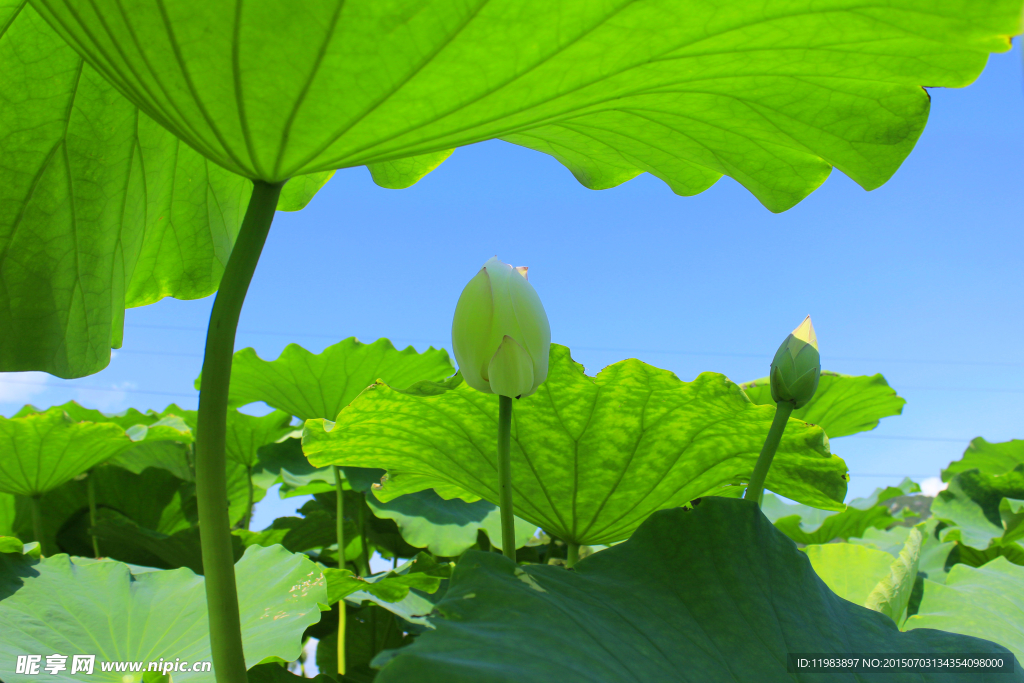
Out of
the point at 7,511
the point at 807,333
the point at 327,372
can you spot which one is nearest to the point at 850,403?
the point at 807,333

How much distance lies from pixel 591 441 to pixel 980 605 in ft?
2.56

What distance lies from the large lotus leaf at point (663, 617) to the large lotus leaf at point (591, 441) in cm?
12

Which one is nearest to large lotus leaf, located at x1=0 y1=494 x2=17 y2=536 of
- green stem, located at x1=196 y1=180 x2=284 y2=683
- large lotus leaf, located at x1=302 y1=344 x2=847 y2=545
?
large lotus leaf, located at x1=302 y1=344 x2=847 y2=545

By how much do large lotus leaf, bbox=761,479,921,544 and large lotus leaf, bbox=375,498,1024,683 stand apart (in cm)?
141

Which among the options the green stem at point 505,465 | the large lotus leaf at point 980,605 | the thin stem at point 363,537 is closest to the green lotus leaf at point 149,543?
the thin stem at point 363,537

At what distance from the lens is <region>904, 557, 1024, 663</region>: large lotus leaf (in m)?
0.96

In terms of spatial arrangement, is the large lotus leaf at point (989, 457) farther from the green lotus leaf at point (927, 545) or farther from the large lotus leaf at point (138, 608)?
the large lotus leaf at point (138, 608)

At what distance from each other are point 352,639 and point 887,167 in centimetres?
176

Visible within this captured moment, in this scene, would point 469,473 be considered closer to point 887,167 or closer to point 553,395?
point 553,395

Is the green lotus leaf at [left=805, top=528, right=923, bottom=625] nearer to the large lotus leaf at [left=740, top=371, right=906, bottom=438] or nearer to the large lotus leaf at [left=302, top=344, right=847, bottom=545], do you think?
the large lotus leaf at [left=740, top=371, right=906, bottom=438]

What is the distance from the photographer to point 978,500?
2111 millimetres

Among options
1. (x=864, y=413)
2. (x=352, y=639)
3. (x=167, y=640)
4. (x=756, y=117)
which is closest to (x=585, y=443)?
(x=756, y=117)

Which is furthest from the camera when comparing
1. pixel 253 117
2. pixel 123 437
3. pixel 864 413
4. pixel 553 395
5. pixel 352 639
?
pixel 352 639

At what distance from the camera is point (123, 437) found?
4.96ft
